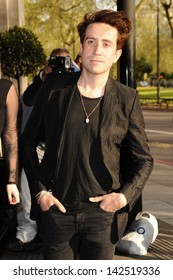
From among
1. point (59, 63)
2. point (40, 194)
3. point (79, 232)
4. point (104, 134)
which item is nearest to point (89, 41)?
point (104, 134)

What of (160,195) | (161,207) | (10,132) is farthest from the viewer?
(160,195)

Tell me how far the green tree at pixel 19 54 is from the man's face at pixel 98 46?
8532 millimetres

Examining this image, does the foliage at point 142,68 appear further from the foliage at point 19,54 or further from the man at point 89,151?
the man at point 89,151

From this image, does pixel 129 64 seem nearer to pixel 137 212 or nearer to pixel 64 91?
pixel 137 212

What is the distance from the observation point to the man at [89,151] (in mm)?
2439

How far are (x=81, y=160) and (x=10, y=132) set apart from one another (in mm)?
708

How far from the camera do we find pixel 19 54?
10859 millimetres

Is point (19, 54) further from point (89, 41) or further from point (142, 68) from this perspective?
point (142, 68)

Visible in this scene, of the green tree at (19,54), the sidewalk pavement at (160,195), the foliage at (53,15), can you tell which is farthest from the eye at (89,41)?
the foliage at (53,15)

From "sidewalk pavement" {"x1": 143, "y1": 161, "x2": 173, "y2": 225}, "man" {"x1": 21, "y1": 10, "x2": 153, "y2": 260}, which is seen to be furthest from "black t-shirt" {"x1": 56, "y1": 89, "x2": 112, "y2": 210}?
"sidewalk pavement" {"x1": 143, "y1": 161, "x2": 173, "y2": 225}

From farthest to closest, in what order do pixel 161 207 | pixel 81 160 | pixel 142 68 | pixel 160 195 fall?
pixel 142 68 < pixel 160 195 < pixel 161 207 < pixel 81 160

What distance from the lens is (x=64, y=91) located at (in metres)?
2.49

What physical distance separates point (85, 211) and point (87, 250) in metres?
0.21

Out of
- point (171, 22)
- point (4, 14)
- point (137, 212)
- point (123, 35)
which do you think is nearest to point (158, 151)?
point (4, 14)
